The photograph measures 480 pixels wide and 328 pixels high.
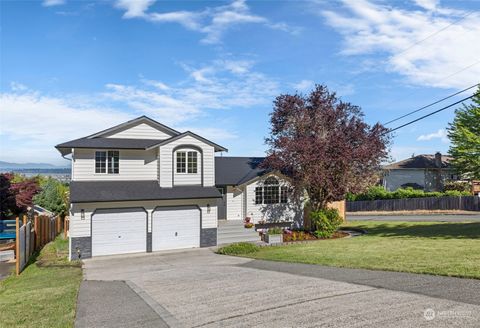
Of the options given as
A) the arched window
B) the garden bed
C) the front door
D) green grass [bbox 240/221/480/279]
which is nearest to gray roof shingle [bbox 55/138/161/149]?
the front door

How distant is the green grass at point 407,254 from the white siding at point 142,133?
9.42 meters

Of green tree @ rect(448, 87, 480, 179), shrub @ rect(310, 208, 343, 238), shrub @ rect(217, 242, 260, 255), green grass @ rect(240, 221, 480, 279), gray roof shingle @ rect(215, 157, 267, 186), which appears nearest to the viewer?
green grass @ rect(240, 221, 480, 279)

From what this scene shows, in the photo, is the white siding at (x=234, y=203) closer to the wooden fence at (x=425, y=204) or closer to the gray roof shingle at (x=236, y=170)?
the gray roof shingle at (x=236, y=170)

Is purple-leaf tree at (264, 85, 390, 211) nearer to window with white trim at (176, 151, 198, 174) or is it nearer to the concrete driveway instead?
Answer: window with white trim at (176, 151, 198, 174)

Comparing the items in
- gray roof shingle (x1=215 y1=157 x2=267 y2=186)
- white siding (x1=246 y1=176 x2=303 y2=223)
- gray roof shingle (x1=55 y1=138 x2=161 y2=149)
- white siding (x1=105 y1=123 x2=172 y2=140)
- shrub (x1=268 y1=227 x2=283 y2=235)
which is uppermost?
white siding (x1=105 y1=123 x2=172 y2=140)

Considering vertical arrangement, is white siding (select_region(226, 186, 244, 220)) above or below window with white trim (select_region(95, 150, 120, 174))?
below

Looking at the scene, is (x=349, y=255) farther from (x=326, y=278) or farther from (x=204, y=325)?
(x=204, y=325)

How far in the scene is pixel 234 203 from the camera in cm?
2648

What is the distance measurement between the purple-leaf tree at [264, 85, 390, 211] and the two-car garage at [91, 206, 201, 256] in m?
6.35

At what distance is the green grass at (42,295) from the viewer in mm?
8484

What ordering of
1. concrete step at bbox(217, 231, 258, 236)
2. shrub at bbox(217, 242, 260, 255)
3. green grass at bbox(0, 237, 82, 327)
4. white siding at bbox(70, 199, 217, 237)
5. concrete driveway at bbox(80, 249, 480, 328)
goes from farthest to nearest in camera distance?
concrete step at bbox(217, 231, 258, 236), white siding at bbox(70, 199, 217, 237), shrub at bbox(217, 242, 260, 255), green grass at bbox(0, 237, 82, 327), concrete driveway at bbox(80, 249, 480, 328)

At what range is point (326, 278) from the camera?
1150 cm

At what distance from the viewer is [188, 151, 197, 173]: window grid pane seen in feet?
78.5

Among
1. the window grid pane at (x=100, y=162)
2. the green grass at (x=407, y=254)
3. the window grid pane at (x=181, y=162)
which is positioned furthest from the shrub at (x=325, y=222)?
the window grid pane at (x=100, y=162)
